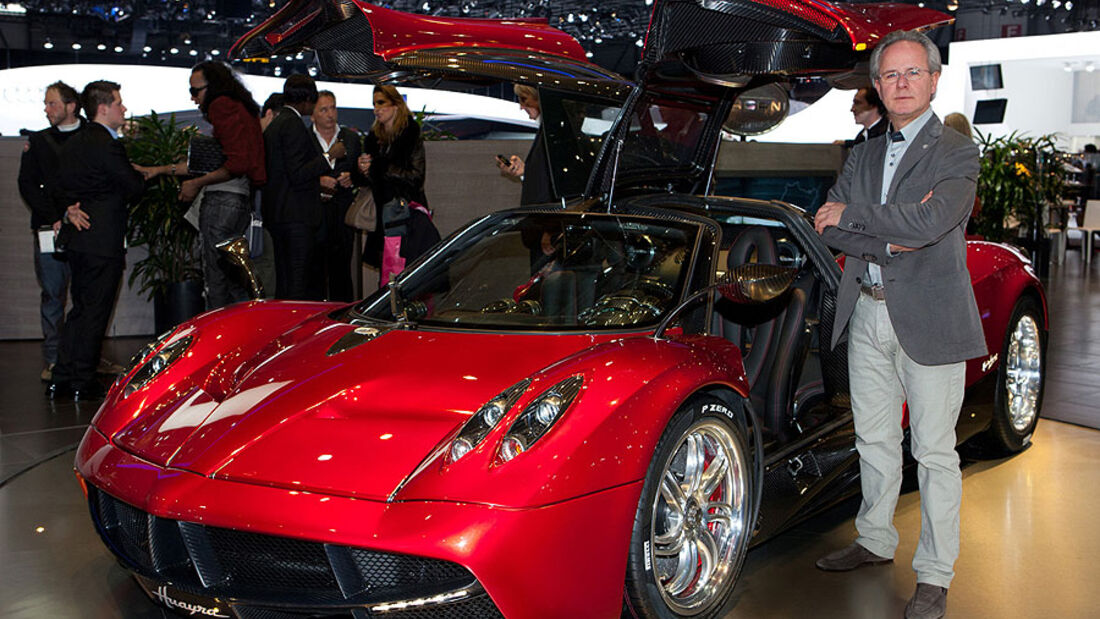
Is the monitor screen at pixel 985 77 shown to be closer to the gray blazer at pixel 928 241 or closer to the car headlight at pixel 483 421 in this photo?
the gray blazer at pixel 928 241

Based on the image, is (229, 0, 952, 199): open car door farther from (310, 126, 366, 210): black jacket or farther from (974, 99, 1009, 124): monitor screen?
(974, 99, 1009, 124): monitor screen

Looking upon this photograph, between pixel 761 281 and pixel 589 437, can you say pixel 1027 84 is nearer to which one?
pixel 761 281

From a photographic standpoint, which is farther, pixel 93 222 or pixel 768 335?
pixel 93 222

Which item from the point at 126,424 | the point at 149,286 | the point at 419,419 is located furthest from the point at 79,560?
the point at 149,286

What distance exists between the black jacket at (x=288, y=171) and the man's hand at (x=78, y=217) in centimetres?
106

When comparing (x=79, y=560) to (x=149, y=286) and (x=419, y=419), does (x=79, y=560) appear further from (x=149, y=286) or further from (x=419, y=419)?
(x=149, y=286)

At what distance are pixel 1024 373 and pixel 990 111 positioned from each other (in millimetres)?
13679

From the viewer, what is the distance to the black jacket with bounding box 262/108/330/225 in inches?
253

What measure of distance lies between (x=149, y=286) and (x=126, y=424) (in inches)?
198

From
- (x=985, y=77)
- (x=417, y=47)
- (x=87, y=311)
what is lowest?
(x=87, y=311)

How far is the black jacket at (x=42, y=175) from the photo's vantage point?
6074mm

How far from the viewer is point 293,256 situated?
650 centimetres

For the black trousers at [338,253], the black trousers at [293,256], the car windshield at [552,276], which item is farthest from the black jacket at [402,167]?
the car windshield at [552,276]

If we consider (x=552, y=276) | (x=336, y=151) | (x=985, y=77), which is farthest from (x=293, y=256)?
(x=985, y=77)
